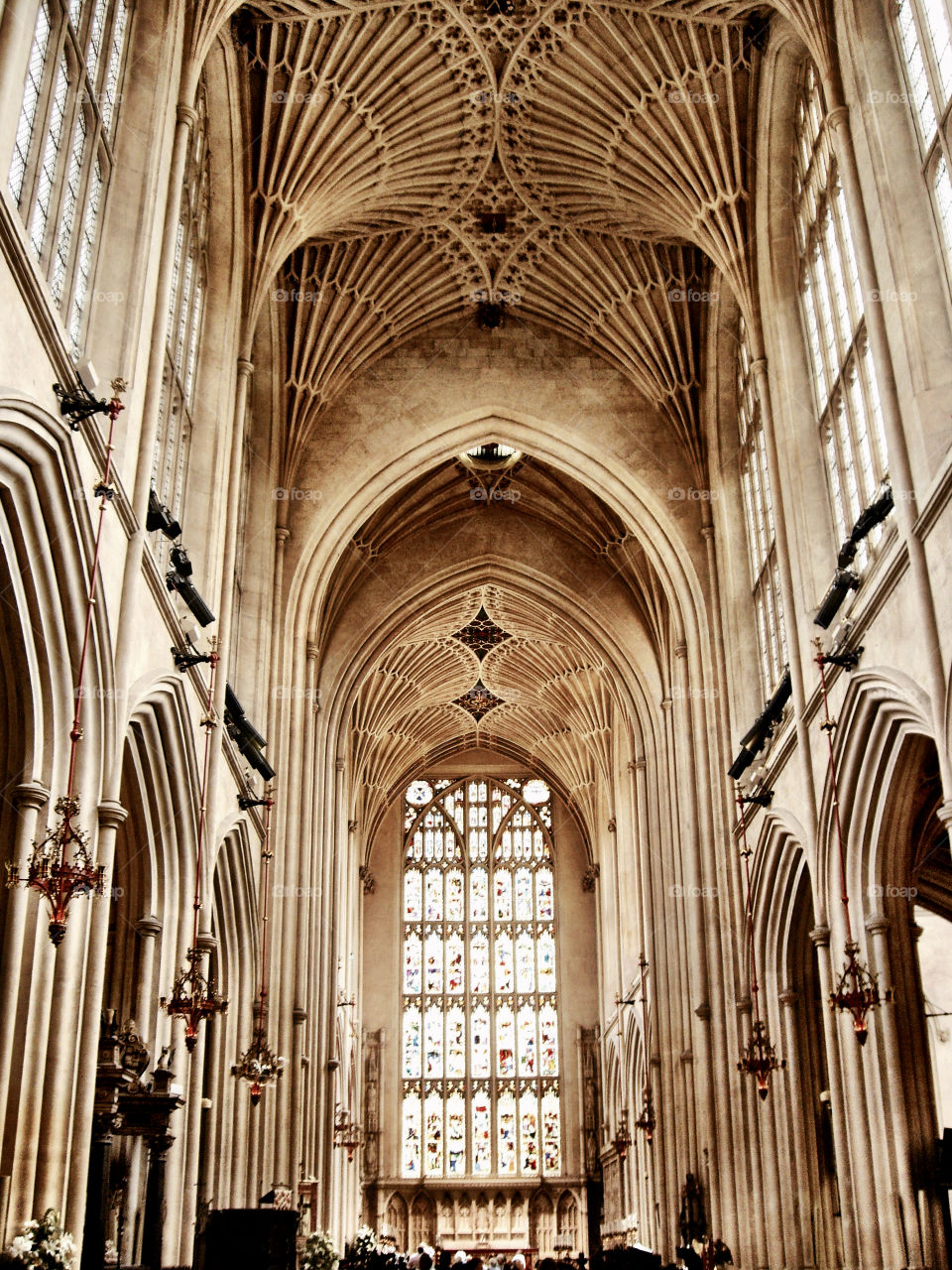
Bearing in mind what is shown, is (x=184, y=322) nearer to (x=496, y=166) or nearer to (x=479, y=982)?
(x=496, y=166)

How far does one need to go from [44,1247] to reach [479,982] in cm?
3057

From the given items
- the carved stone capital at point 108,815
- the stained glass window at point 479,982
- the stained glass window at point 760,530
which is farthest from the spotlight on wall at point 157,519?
the stained glass window at point 479,982

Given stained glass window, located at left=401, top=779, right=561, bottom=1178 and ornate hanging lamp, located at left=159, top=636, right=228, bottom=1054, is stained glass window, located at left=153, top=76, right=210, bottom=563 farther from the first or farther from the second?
stained glass window, located at left=401, top=779, right=561, bottom=1178

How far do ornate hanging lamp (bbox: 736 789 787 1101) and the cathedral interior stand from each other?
0.09 m

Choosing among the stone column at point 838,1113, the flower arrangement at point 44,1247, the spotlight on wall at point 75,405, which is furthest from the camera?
the stone column at point 838,1113

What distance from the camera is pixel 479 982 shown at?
38.5 m

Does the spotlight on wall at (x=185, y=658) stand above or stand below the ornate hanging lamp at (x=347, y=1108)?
above

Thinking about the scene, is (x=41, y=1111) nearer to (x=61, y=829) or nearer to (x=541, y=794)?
(x=61, y=829)

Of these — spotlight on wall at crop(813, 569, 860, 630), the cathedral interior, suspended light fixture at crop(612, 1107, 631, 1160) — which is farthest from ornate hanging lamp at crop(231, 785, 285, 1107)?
suspended light fixture at crop(612, 1107, 631, 1160)

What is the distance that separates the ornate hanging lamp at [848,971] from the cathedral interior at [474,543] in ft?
0.21

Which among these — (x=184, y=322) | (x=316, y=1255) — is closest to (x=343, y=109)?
(x=184, y=322)

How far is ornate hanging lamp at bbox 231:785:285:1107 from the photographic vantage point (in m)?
16.2

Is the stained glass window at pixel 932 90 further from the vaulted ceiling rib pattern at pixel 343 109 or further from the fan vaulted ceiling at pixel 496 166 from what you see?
the vaulted ceiling rib pattern at pixel 343 109

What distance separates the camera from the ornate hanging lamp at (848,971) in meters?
12.4
